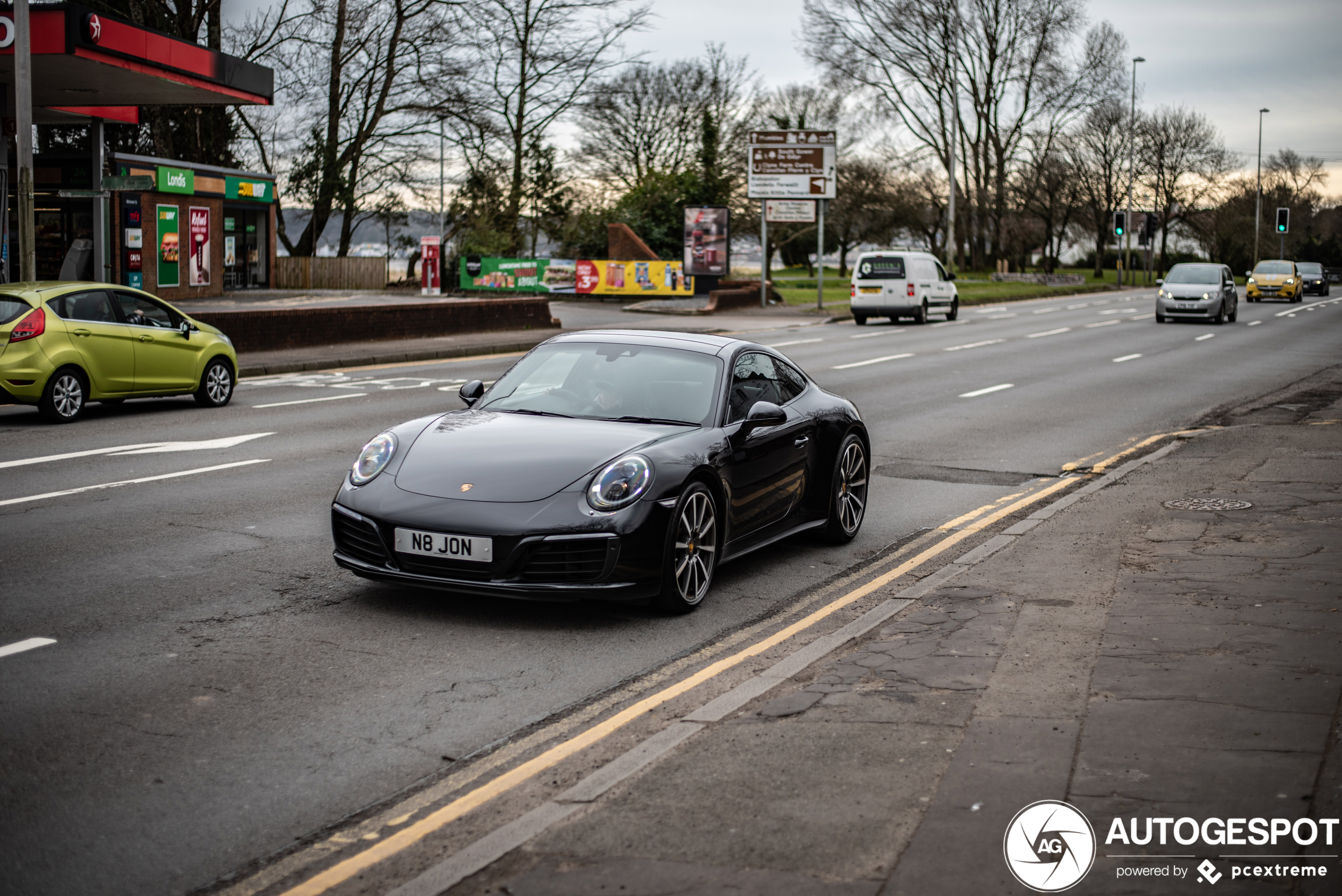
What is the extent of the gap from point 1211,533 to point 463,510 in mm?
4910

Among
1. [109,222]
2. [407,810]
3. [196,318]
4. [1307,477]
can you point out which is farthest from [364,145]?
[407,810]

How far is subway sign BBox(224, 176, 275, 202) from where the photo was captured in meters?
40.9

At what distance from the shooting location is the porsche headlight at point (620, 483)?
6.32 meters

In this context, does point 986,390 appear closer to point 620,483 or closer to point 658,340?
point 658,340

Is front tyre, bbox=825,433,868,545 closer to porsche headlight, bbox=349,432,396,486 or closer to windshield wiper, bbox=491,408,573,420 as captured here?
windshield wiper, bbox=491,408,573,420

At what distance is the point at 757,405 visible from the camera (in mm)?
7223

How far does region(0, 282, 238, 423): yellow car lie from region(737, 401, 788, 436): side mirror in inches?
361

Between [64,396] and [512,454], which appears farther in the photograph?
[64,396]

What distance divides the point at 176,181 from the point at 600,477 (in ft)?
113

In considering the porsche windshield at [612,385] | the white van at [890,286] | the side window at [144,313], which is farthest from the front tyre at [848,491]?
the white van at [890,286]

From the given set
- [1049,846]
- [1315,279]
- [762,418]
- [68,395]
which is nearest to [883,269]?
[68,395]

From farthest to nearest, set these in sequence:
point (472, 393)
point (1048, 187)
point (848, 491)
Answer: point (1048, 187) < point (848, 491) < point (472, 393)

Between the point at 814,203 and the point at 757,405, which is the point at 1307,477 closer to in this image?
the point at 757,405

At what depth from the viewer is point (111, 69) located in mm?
22578
